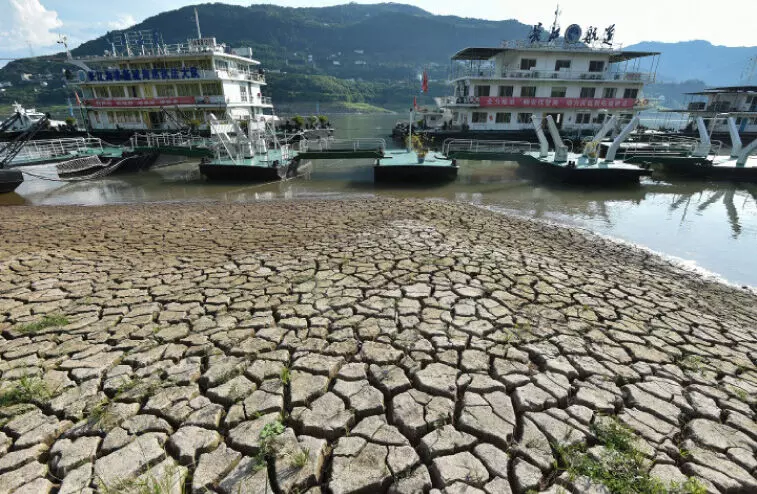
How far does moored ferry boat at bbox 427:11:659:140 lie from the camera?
28656 mm

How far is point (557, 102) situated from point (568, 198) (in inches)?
703

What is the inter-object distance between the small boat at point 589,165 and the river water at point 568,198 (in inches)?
29.0

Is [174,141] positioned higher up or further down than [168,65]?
further down

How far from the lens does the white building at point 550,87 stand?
94.1 ft

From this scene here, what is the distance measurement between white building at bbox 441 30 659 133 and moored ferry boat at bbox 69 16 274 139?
660 inches

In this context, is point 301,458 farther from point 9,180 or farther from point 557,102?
point 557,102

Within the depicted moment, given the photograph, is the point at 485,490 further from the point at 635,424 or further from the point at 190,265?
the point at 190,265

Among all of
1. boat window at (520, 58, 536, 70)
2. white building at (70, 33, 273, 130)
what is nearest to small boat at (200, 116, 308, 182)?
white building at (70, 33, 273, 130)

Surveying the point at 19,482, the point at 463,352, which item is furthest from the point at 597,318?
the point at 19,482

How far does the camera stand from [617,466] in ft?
9.07

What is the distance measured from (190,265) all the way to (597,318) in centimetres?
627

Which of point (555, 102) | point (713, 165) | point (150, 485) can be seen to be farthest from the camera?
point (555, 102)

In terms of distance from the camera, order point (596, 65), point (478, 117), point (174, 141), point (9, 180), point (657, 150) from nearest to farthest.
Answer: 1. point (9, 180)
2. point (657, 150)
3. point (174, 141)
4. point (596, 65)
5. point (478, 117)

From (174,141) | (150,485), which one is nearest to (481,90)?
(174,141)
